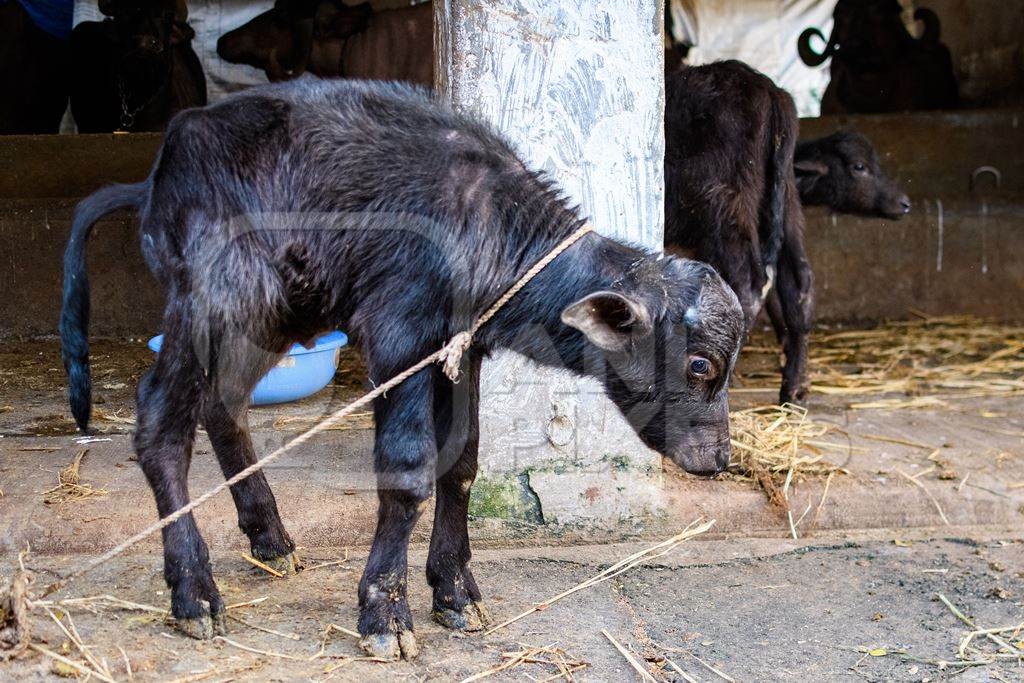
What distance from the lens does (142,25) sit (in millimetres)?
9359

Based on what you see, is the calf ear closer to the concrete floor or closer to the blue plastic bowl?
the concrete floor

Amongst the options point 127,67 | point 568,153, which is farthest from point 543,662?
point 127,67

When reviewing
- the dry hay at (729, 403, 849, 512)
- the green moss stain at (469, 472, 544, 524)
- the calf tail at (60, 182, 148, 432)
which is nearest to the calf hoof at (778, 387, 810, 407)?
the dry hay at (729, 403, 849, 512)

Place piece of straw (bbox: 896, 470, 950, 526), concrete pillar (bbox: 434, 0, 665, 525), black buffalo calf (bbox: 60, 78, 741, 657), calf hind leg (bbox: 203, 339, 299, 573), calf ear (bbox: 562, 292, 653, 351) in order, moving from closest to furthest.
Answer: calf ear (bbox: 562, 292, 653, 351) < black buffalo calf (bbox: 60, 78, 741, 657) < calf hind leg (bbox: 203, 339, 299, 573) < concrete pillar (bbox: 434, 0, 665, 525) < piece of straw (bbox: 896, 470, 950, 526)

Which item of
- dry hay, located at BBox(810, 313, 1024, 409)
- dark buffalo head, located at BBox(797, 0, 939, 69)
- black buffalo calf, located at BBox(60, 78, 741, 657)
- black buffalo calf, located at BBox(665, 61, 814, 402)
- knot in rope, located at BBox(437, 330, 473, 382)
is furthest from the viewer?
dark buffalo head, located at BBox(797, 0, 939, 69)

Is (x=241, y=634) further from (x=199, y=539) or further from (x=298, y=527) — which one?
(x=298, y=527)

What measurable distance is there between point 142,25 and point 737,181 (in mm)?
5508

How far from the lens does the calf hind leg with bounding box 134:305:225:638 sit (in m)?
3.70

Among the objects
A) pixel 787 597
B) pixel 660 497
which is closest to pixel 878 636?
pixel 787 597

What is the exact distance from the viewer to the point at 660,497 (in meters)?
4.77

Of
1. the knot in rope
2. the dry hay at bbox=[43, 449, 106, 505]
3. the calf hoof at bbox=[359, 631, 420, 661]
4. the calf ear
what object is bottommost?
the calf hoof at bbox=[359, 631, 420, 661]

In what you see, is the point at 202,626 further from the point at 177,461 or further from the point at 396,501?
the point at 396,501

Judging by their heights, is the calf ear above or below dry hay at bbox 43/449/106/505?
above

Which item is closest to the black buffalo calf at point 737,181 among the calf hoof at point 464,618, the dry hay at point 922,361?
the dry hay at point 922,361
